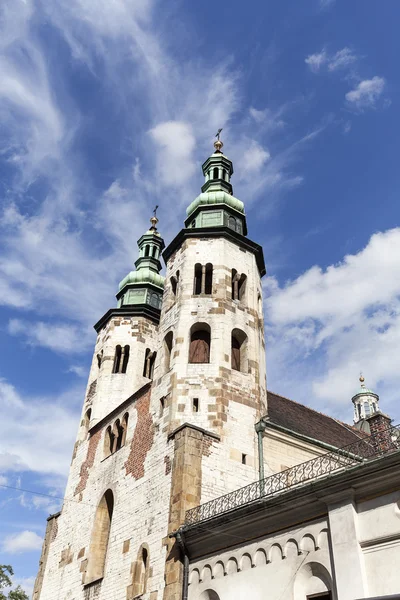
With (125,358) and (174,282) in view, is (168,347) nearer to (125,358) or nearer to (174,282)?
(174,282)

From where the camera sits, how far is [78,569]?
75.3 ft

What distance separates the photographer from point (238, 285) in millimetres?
25562

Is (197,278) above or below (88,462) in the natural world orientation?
above

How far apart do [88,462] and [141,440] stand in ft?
17.8

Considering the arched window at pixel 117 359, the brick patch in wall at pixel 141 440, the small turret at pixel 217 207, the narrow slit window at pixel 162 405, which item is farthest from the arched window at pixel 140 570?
the small turret at pixel 217 207

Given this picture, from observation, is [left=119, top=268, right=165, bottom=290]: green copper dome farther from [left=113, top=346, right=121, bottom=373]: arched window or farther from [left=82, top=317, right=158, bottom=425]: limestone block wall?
[left=113, top=346, right=121, bottom=373]: arched window

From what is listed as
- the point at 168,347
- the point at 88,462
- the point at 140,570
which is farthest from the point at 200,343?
the point at 140,570

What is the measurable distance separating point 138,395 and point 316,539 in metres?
12.2

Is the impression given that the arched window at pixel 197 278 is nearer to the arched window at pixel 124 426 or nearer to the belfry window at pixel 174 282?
the belfry window at pixel 174 282

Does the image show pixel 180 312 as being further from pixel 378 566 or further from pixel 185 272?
pixel 378 566

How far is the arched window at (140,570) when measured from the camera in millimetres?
18438

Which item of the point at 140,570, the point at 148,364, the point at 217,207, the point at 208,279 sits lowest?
the point at 140,570

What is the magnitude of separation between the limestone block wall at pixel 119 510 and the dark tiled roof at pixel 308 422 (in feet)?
16.2

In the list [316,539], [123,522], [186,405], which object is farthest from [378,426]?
[316,539]
